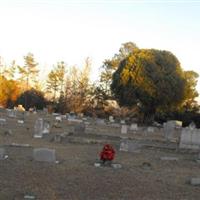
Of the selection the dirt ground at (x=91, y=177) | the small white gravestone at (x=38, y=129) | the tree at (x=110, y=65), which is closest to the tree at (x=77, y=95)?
the tree at (x=110, y=65)

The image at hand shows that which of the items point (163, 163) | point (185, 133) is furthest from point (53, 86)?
point (163, 163)

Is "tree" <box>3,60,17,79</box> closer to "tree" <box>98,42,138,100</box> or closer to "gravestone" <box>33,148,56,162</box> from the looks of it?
"tree" <box>98,42,138,100</box>

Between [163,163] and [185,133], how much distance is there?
6.57 meters

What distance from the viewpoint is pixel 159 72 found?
48750mm

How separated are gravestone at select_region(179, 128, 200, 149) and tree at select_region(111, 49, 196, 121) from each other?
23777 mm

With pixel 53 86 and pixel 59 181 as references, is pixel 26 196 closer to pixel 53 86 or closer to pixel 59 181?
pixel 59 181

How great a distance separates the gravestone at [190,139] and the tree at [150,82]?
2378cm

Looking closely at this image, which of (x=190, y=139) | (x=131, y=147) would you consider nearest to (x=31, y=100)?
(x=190, y=139)

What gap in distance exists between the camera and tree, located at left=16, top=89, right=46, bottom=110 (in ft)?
204

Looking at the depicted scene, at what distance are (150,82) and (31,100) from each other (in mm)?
19871

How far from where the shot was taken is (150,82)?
48.3 meters

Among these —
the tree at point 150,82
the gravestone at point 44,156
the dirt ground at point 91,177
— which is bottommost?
the dirt ground at point 91,177

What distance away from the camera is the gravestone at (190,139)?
946 inches

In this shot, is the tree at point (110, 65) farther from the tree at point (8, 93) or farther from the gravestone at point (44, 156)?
the gravestone at point (44, 156)
